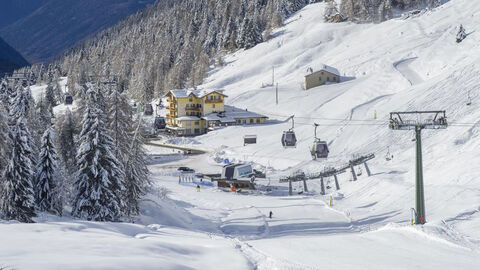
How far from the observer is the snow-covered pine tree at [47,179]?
88.7ft

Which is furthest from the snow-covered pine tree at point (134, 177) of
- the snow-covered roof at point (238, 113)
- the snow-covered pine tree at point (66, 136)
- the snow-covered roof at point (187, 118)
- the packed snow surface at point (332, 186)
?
the snow-covered roof at point (187, 118)

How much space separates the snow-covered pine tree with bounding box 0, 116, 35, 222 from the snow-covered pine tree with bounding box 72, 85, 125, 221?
2.71 m

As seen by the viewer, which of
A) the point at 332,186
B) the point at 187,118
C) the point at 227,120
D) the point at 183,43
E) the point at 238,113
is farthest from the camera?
the point at 183,43

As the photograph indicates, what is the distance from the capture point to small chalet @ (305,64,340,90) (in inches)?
3462

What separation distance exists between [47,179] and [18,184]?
7.69ft

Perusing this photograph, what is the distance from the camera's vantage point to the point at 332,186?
46.1 metres

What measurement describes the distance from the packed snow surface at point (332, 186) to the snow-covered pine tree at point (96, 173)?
1761 millimetres

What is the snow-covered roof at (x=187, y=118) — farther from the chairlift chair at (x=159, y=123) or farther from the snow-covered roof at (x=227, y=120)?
the snow-covered roof at (x=227, y=120)

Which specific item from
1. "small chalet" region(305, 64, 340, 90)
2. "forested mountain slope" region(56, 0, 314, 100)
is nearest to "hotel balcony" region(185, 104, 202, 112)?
"small chalet" region(305, 64, 340, 90)

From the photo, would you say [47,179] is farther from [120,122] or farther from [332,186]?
[332,186]

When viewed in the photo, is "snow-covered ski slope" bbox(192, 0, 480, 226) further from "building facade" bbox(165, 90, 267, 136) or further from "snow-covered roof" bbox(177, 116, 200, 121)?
"snow-covered roof" bbox(177, 116, 200, 121)

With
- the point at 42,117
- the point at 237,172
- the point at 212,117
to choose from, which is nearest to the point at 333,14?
the point at 212,117

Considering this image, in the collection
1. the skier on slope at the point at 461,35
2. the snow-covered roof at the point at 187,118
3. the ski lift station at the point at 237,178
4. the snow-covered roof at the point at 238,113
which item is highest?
the skier on slope at the point at 461,35

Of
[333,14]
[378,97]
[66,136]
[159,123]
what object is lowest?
[66,136]
